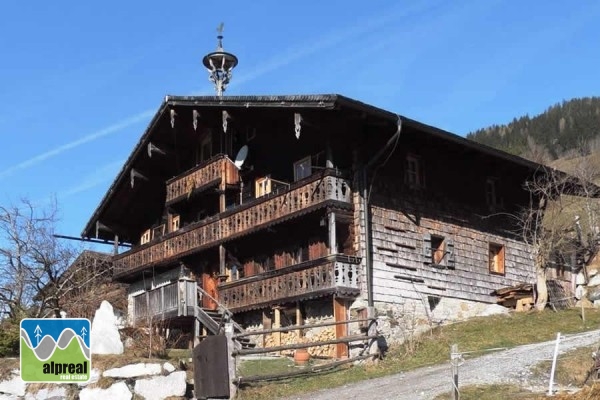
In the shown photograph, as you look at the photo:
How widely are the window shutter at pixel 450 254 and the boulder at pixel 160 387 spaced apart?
11402mm

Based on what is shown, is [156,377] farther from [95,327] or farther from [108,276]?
[108,276]

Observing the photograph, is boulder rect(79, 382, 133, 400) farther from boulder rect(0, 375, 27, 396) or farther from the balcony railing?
the balcony railing

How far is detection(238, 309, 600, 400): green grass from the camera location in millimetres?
18047

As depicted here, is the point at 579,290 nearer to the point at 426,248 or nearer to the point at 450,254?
the point at 450,254

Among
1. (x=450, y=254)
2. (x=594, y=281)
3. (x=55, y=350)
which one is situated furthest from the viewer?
(x=594, y=281)

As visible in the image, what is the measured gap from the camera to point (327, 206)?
918 inches

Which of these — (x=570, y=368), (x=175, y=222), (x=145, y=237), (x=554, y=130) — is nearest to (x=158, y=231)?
(x=145, y=237)

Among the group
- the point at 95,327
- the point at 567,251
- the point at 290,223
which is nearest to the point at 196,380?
the point at 95,327

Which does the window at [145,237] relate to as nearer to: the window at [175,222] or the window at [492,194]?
the window at [175,222]

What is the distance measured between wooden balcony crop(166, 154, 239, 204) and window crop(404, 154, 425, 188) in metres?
6.32

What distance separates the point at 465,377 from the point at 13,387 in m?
11.8

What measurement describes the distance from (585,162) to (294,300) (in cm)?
1729

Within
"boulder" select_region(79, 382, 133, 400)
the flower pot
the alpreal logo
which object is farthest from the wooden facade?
the alpreal logo

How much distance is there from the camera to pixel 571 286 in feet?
109
